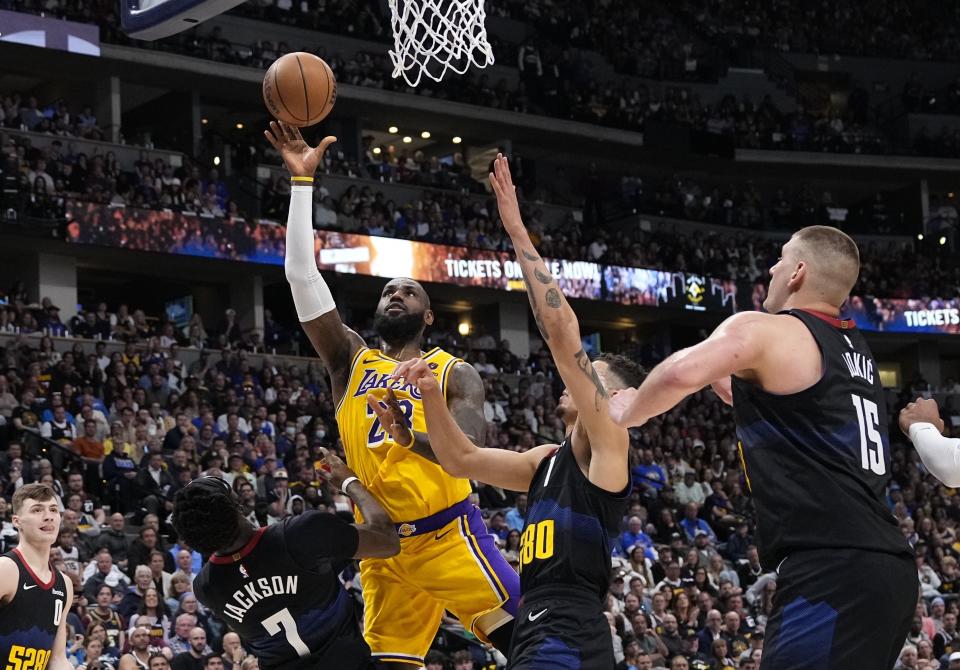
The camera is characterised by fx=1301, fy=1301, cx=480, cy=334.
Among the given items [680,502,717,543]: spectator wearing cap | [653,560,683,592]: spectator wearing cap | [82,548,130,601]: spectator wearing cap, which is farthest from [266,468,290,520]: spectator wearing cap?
[680,502,717,543]: spectator wearing cap

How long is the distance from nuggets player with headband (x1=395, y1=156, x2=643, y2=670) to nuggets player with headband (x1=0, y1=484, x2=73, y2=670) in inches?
103

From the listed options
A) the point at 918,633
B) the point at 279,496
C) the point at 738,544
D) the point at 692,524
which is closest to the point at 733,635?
the point at 918,633

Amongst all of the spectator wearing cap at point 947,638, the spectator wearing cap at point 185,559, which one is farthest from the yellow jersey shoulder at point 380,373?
the spectator wearing cap at point 947,638

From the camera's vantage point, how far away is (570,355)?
14.3ft

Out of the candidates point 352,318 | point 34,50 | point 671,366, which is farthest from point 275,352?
point 671,366

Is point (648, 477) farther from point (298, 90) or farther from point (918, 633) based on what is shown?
point (298, 90)

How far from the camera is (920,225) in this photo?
118 feet

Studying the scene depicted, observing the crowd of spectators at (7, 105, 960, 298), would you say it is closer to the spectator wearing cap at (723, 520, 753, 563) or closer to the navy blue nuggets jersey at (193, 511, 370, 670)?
the spectator wearing cap at (723, 520, 753, 563)

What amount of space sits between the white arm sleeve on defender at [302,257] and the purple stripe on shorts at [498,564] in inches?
47.0

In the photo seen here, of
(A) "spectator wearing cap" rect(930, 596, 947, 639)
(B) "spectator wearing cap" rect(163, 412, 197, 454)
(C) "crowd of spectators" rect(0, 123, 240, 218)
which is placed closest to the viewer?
(B) "spectator wearing cap" rect(163, 412, 197, 454)

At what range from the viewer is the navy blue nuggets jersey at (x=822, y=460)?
3.80 meters

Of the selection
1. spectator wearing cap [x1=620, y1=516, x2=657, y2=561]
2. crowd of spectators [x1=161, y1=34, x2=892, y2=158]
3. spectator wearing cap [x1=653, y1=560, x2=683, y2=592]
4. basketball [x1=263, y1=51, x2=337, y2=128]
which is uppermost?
crowd of spectators [x1=161, y1=34, x2=892, y2=158]

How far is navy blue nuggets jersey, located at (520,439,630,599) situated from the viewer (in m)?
4.44

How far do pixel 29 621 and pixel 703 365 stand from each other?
4.06m
